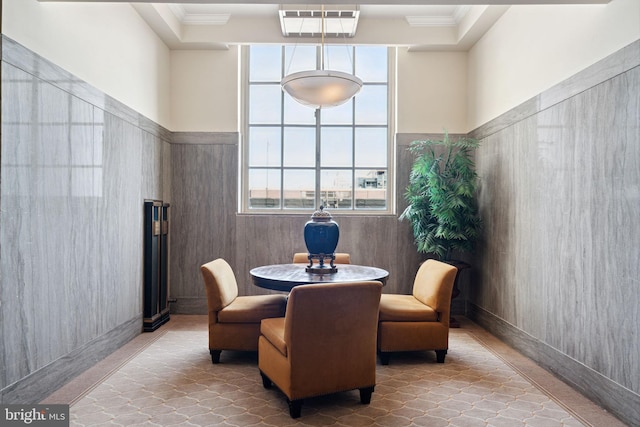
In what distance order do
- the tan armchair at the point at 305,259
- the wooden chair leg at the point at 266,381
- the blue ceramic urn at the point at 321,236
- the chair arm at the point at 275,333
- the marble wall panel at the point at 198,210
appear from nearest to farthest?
the chair arm at the point at 275,333 < the wooden chair leg at the point at 266,381 < the blue ceramic urn at the point at 321,236 < the tan armchair at the point at 305,259 < the marble wall panel at the point at 198,210

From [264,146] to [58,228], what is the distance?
125 inches

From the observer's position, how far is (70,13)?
3338 mm

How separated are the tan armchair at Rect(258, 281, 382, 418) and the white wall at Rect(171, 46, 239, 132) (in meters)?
3.65

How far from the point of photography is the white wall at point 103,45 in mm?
2898

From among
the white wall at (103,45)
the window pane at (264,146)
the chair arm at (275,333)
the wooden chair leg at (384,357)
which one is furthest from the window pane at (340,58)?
the chair arm at (275,333)

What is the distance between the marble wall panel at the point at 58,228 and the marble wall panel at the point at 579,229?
12.3 ft

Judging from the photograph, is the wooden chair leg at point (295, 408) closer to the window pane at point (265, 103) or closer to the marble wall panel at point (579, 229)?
the marble wall panel at point (579, 229)

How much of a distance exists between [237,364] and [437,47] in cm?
446

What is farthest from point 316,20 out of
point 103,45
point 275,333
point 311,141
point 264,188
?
point 275,333

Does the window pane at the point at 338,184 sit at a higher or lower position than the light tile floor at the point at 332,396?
higher

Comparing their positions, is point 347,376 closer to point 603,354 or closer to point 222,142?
point 603,354

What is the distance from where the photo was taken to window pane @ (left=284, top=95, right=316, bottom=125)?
5.95m
